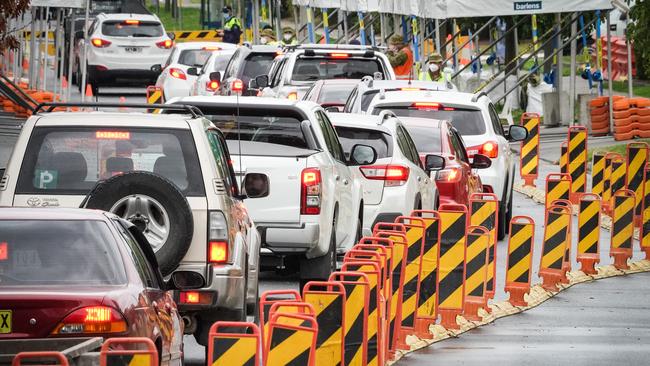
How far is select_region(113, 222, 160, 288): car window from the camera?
851 centimetres

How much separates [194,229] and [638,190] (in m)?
10.9

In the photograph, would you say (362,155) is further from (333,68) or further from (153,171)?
(333,68)

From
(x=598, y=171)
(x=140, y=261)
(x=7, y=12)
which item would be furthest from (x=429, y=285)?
(x=598, y=171)

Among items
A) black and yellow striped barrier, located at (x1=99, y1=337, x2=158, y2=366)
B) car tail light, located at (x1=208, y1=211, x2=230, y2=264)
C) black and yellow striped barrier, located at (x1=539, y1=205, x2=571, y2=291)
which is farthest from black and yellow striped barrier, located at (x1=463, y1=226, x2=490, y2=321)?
black and yellow striped barrier, located at (x1=99, y1=337, x2=158, y2=366)

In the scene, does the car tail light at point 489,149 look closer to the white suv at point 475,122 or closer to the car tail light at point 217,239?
the white suv at point 475,122

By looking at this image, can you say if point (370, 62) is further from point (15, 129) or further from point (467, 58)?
point (467, 58)

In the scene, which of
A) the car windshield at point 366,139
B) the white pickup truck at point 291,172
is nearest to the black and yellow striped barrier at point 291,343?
the white pickup truck at point 291,172

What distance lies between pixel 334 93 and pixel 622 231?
24.3ft

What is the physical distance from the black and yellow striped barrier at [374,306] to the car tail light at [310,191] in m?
3.23

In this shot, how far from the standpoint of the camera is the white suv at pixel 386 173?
16953 millimetres

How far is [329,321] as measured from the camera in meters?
9.39

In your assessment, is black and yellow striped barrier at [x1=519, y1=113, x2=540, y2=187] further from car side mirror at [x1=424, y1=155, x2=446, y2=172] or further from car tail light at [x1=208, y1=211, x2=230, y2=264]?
car tail light at [x1=208, y1=211, x2=230, y2=264]

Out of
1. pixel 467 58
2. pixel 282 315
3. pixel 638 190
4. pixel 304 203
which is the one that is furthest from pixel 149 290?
pixel 467 58

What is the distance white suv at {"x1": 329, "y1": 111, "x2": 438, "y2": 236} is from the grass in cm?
5700
